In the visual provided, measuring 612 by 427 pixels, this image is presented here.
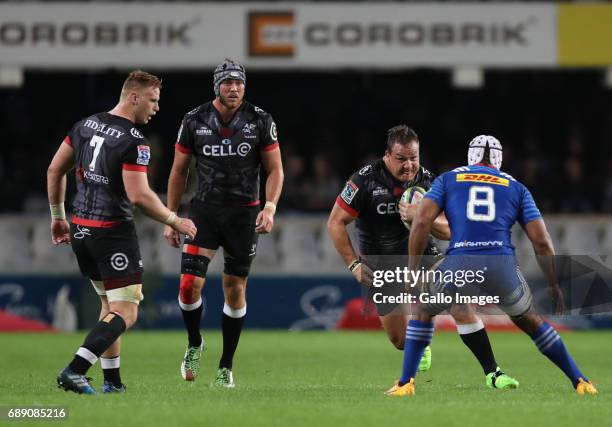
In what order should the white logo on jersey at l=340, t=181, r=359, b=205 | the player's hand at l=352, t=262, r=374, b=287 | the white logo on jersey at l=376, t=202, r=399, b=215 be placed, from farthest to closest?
1. the white logo on jersey at l=376, t=202, r=399, b=215
2. the white logo on jersey at l=340, t=181, r=359, b=205
3. the player's hand at l=352, t=262, r=374, b=287

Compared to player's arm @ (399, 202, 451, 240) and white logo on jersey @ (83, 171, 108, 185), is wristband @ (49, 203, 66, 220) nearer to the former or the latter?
white logo on jersey @ (83, 171, 108, 185)

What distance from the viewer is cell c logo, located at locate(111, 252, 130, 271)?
9.53m

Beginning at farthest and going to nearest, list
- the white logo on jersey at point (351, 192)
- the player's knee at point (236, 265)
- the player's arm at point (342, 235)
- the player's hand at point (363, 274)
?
the white logo on jersey at point (351, 192)
the player's arm at point (342, 235)
the player's knee at point (236, 265)
the player's hand at point (363, 274)

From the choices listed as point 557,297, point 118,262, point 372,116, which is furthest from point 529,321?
point 372,116

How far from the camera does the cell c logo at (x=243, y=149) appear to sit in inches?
426

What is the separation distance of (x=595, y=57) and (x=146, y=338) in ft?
27.4

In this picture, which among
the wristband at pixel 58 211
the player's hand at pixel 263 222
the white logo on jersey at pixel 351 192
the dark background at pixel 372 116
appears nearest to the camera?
the wristband at pixel 58 211

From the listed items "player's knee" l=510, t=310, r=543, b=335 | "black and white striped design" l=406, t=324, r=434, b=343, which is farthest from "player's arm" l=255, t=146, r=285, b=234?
"player's knee" l=510, t=310, r=543, b=335

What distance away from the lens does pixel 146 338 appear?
733 inches

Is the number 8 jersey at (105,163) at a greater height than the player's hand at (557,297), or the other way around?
the number 8 jersey at (105,163)

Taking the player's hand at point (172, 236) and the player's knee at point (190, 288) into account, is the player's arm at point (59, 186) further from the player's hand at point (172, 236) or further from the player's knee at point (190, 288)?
the player's knee at point (190, 288)

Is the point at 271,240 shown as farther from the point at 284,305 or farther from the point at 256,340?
the point at 256,340

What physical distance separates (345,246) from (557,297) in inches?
91.7

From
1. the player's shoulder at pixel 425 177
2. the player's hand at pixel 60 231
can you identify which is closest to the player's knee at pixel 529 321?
the player's shoulder at pixel 425 177
